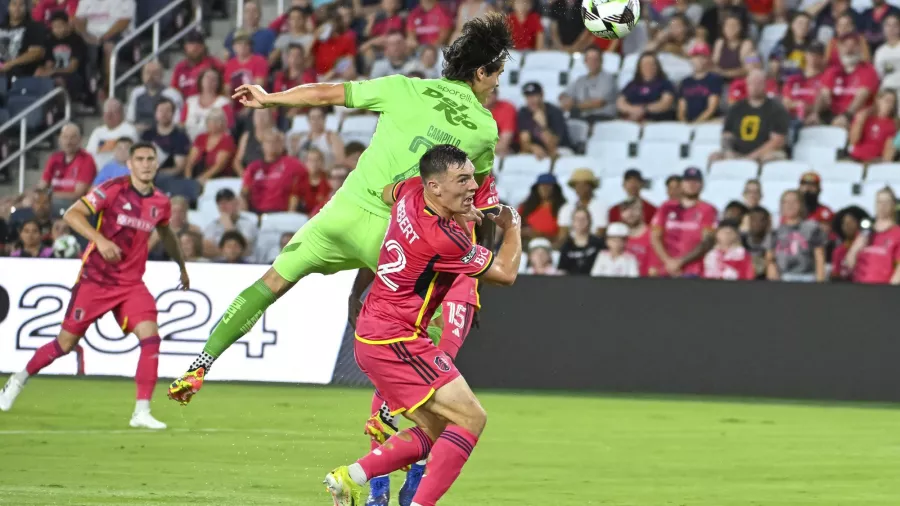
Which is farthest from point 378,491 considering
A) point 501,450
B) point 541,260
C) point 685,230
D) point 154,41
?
point 154,41

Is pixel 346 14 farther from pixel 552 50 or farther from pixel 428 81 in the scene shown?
pixel 428 81

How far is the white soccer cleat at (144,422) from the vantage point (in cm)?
1162

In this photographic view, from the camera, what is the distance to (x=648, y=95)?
60.5 ft

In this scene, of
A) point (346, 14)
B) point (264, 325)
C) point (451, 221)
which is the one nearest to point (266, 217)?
point (264, 325)

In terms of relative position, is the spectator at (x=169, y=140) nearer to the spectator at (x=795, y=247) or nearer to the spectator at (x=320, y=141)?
the spectator at (x=320, y=141)

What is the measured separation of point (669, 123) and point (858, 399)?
181 inches

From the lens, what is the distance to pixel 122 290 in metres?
12.1

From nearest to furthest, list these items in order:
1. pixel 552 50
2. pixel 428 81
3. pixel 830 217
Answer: pixel 428 81 < pixel 830 217 < pixel 552 50

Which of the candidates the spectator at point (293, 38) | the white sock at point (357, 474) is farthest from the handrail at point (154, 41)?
the white sock at point (357, 474)

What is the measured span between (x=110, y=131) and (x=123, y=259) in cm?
800

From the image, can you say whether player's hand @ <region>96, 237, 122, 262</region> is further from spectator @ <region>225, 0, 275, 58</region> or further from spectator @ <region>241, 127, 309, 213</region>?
spectator @ <region>225, 0, 275, 58</region>

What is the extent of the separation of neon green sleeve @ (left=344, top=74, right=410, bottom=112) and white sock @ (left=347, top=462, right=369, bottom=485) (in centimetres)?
219

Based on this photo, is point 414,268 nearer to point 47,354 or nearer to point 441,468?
point 441,468

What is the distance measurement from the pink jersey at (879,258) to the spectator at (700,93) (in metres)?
3.22
